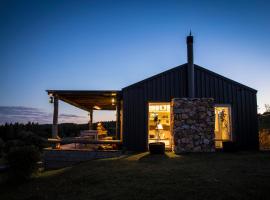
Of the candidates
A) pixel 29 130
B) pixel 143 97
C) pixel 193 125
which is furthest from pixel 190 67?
pixel 29 130

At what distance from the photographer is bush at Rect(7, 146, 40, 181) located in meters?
4.94

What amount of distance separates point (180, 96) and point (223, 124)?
331 centimetres

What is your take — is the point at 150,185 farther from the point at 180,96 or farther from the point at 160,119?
the point at 160,119

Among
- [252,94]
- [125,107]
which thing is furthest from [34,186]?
[252,94]

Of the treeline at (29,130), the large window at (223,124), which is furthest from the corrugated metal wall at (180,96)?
the treeline at (29,130)

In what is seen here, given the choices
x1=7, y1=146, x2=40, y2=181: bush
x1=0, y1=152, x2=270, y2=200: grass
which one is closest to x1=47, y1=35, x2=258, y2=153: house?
x1=0, y1=152, x2=270, y2=200: grass

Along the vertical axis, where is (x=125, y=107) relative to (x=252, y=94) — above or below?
below

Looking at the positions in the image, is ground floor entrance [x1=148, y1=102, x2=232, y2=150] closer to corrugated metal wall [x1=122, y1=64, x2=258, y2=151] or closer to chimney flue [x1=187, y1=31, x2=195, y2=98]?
corrugated metal wall [x1=122, y1=64, x2=258, y2=151]

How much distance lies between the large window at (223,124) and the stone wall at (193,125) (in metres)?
1.72

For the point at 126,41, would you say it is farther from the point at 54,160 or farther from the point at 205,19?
the point at 54,160

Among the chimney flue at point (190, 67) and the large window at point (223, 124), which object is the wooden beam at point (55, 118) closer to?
the chimney flue at point (190, 67)

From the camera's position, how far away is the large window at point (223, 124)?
997cm

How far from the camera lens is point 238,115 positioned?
9836mm

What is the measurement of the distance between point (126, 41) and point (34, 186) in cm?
1185
